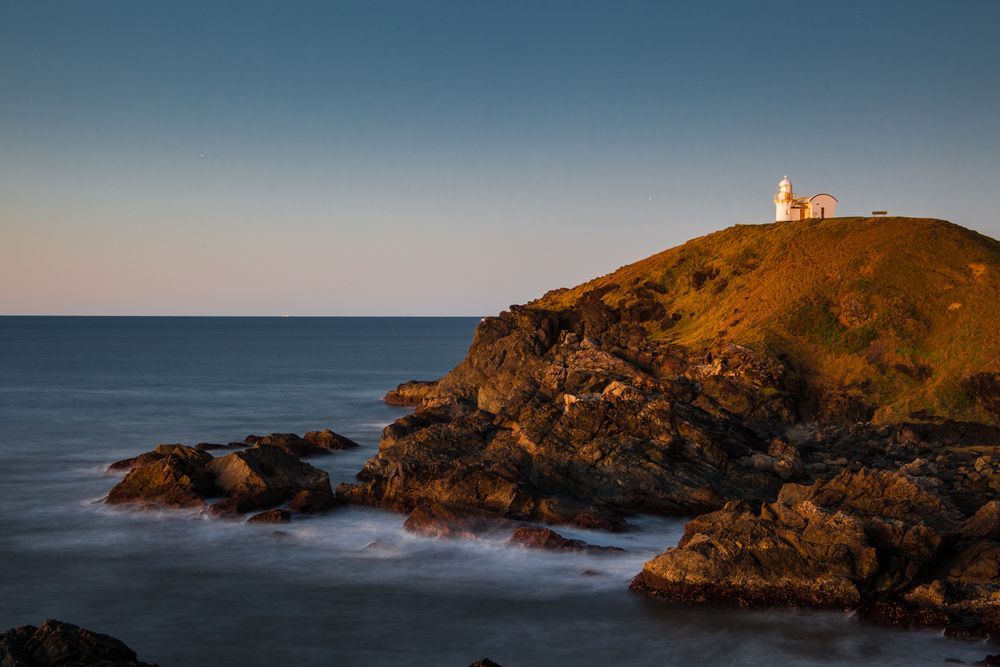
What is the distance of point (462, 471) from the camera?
35.9 m

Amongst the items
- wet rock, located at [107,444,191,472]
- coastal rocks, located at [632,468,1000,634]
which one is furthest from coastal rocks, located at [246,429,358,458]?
coastal rocks, located at [632,468,1000,634]

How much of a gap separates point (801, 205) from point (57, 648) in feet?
299

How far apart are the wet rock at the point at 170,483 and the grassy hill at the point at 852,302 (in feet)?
127

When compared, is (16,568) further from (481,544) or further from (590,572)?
(590,572)

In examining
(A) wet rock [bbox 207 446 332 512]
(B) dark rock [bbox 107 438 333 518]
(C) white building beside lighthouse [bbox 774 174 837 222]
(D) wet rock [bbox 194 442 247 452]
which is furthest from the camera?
(C) white building beside lighthouse [bbox 774 174 837 222]

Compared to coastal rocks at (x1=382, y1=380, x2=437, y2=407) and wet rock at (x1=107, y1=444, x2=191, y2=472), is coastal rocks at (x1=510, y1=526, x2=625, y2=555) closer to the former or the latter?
wet rock at (x1=107, y1=444, x2=191, y2=472)

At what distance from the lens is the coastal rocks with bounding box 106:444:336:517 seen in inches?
1414

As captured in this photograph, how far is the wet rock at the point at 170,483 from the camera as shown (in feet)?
120

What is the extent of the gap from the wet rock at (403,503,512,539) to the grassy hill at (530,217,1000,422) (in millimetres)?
31207

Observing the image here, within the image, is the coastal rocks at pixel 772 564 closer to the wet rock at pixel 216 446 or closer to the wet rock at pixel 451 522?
the wet rock at pixel 451 522

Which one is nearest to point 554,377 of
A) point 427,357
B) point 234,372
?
point 234,372

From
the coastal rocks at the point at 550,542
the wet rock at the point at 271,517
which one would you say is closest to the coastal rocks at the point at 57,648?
the coastal rocks at the point at 550,542

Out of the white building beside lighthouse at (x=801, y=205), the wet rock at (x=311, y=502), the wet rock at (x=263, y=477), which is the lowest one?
the wet rock at (x=311, y=502)

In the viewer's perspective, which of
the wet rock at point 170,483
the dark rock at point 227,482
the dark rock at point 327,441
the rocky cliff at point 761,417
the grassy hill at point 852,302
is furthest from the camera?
the grassy hill at point 852,302
